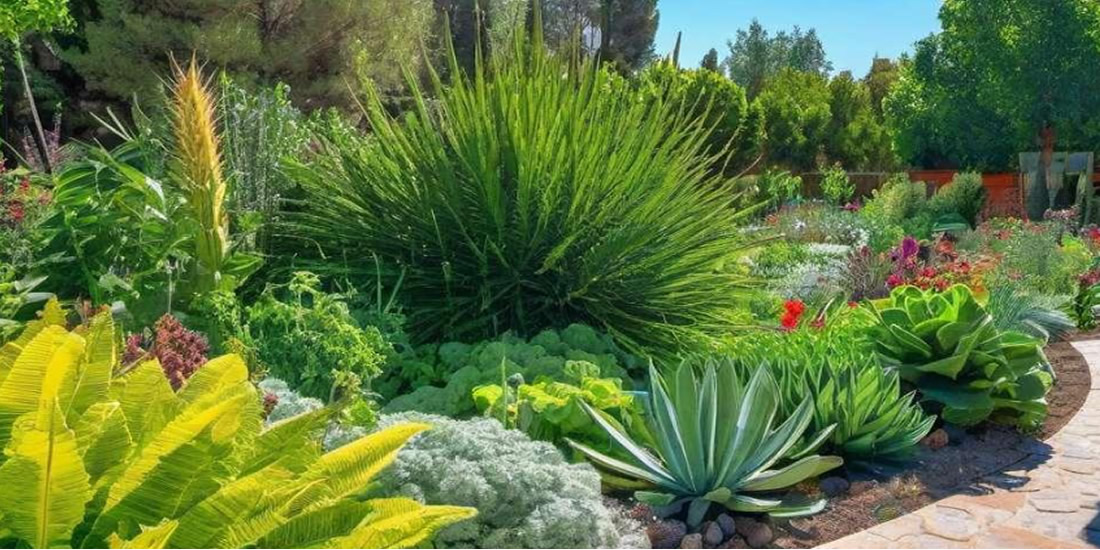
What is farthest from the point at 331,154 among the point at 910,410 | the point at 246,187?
the point at 910,410

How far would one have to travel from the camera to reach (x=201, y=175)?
16.4ft

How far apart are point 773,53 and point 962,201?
54.5 metres

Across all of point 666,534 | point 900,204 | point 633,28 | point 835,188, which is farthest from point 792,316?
point 633,28

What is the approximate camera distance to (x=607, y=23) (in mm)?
30797

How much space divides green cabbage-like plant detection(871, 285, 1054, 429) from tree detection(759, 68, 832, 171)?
29.6 m

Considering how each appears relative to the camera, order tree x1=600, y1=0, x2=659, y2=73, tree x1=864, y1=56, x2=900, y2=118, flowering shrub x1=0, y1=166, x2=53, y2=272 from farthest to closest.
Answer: tree x1=864, y1=56, x2=900, y2=118, tree x1=600, y1=0, x2=659, y2=73, flowering shrub x1=0, y1=166, x2=53, y2=272

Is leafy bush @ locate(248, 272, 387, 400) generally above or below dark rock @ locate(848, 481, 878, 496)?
above

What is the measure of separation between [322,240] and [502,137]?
1255mm

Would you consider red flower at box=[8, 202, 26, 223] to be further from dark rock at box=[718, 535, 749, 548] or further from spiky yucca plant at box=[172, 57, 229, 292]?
dark rock at box=[718, 535, 749, 548]

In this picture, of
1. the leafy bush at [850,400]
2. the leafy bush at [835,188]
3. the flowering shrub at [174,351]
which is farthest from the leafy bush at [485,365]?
the leafy bush at [835,188]

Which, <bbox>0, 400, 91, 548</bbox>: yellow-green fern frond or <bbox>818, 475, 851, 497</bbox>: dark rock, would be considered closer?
<bbox>0, 400, 91, 548</bbox>: yellow-green fern frond

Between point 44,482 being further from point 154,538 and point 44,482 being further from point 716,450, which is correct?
point 716,450

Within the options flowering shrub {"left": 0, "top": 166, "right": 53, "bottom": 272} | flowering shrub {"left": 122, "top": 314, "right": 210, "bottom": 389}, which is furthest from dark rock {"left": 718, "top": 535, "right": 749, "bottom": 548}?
flowering shrub {"left": 0, "top": 166, "right": 53, "bottom": 272}

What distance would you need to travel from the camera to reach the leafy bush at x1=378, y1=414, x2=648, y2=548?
3.22m
